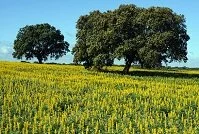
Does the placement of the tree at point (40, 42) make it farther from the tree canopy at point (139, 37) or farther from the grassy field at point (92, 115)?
the grassy field at point (92, 115)

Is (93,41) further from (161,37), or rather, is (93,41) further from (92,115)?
(92,115)

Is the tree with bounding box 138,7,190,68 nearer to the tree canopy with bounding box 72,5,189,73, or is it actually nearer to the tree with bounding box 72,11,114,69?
the tree canopy with bounding box 72,5,189,73

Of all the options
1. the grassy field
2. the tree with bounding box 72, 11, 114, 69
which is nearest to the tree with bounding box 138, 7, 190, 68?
the tree with bounding box 72, 11, 114, 69

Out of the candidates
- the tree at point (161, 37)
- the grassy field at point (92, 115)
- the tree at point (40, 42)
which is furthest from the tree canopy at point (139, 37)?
the tree at point (40, 42)

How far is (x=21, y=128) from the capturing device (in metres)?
20.0

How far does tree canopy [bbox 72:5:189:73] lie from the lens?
213 feet

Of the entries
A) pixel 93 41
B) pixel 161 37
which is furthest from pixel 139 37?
pixel 93 41

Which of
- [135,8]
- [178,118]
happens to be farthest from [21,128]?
[135,8]

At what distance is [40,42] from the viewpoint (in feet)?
411

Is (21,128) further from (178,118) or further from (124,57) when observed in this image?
(124,57)

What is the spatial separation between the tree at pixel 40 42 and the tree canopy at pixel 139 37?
52.3 meters

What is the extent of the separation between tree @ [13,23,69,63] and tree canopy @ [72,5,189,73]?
52287 mm

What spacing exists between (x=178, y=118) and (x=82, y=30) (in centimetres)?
5870

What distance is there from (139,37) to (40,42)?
61.9 meters
